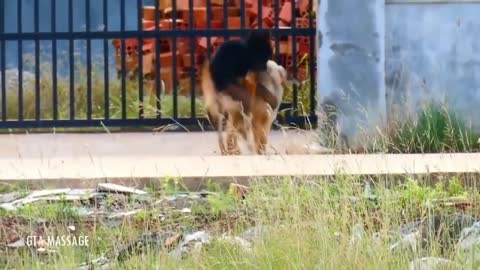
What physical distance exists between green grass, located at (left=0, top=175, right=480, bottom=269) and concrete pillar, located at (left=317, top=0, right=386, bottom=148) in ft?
7.60

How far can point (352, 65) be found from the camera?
1030cm

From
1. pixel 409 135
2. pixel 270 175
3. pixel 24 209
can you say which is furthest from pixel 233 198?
pixel 409 135

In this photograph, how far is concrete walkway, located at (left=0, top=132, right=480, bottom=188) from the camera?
8.14 m

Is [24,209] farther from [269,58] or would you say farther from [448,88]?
[448,88]

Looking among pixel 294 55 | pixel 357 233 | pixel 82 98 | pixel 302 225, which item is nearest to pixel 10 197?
pixel 302 225

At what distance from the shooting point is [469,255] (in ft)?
18.4

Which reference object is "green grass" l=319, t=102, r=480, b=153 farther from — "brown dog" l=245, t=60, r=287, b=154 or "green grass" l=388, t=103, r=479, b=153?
"brown dog" l=245, t=60, r=287, b=154

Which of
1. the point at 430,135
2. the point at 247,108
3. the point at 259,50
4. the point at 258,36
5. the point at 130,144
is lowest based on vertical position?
the point at 130,144

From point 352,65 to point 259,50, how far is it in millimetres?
802

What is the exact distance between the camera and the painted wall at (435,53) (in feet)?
34.1

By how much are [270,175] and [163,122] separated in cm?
371

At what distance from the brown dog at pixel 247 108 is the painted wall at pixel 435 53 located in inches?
41.1

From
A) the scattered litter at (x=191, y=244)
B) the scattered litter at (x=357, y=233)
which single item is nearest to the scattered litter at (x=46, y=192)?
the scattered litter at (x=191, y=244)

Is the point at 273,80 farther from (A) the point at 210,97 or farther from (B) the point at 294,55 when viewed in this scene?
(B) the point at 294,55
